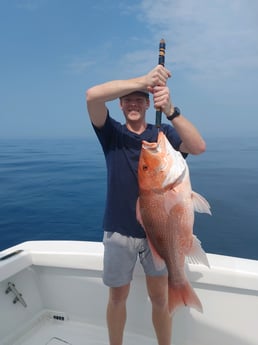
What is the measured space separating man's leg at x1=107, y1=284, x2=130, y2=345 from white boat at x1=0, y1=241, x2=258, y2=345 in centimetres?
38

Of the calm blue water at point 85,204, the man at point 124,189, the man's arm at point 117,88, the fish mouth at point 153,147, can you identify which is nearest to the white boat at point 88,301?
the man at point 124,189

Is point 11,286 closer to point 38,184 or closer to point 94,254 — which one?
point 94,254

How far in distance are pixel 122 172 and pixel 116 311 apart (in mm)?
1111

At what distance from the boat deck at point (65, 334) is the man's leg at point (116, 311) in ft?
1.79

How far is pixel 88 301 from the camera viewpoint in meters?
3.18

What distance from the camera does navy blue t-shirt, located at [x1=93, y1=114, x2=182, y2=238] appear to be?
7.50 feet

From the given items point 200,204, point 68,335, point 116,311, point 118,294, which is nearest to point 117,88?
point 200,204

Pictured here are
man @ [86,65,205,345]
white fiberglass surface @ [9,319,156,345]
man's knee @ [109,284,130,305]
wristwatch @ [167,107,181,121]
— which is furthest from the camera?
white fiberglass surface @ [9,319,156,345]

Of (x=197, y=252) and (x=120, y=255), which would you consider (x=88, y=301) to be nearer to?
(x=120, y=255)

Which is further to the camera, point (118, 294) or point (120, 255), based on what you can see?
point (118, 294)

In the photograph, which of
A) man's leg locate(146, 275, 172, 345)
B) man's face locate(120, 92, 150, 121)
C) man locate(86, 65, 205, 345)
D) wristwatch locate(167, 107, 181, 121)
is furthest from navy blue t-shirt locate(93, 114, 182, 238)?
man's leg locate(146, 275, 172, 345)

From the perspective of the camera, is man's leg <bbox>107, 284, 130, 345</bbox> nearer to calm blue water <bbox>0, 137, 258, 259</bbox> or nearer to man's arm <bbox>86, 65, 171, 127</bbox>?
man's arm <bbox>86, 65, 171, 127</bbox>

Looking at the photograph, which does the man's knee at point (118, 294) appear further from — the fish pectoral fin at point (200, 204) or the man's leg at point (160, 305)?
the fish pectoral fin at point (200, 204)

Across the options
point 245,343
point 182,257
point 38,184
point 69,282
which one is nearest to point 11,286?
point 69,282
